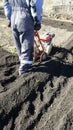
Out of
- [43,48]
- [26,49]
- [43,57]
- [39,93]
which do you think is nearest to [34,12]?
[26,49]

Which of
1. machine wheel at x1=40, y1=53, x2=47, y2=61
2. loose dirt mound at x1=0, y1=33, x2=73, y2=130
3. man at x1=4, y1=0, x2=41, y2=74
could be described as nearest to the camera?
loose dirt mound at x1=0, y1=33, x2=73, y2=130

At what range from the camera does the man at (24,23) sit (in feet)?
22.0

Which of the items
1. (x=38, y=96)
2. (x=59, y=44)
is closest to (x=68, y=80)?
(x=38, y=96)

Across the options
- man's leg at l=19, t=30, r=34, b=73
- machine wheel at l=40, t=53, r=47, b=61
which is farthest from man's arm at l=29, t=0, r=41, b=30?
machine wheel at l=40, t=53, r=47, b=61

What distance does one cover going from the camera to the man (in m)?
6.71

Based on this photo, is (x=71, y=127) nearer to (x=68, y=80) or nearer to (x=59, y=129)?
(x=59, y=129)

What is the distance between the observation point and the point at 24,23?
6.79 metres

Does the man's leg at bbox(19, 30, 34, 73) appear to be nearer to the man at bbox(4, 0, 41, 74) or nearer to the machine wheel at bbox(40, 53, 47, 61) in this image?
the man at bbox(4, 0, 41, 74)

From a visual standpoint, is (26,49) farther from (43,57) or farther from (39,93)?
(39,93)

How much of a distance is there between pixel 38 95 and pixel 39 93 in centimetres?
7

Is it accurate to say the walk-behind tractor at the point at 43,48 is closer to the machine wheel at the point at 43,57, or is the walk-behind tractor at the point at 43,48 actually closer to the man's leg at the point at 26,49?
the machine wheel at the point at 43,57

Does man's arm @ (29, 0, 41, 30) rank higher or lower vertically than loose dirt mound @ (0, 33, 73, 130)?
higher

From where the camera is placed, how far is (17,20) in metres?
6.81

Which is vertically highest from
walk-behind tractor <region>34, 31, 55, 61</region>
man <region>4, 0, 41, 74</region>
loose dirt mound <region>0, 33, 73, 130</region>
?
man <region>4, 0, 41, 74</region>
